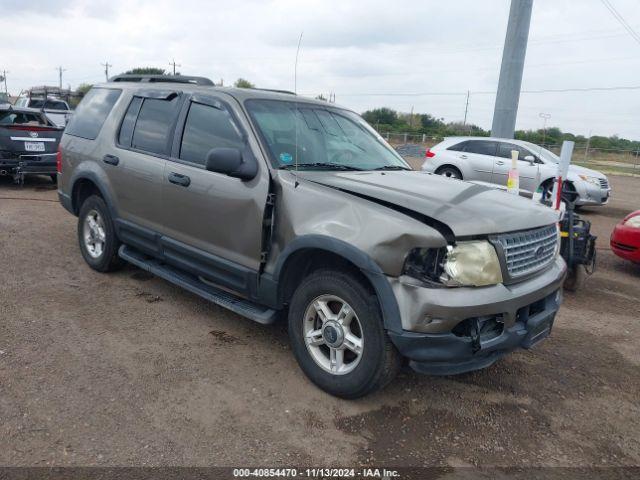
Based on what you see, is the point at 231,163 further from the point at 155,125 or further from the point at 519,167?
the point at 519,167

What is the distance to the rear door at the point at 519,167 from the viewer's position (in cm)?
1195

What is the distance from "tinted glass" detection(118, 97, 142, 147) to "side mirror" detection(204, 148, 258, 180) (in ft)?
Answer: 5.60

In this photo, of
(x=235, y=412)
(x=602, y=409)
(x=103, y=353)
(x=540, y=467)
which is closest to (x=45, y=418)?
(x=103, y=353)

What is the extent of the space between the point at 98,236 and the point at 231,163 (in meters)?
2.59

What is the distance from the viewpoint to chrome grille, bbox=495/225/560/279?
3.08 metres

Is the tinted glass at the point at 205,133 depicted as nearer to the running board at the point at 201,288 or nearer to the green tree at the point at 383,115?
the running board at the point at 201,288

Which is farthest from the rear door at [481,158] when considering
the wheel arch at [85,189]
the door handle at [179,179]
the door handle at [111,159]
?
the door handle at [179,179]

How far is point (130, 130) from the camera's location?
4.86 m

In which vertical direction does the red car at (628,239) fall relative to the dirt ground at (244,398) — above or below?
above

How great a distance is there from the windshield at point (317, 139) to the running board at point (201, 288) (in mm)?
A: 1040

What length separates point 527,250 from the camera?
10.6 feet

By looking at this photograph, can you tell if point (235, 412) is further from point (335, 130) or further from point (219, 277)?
point (335, 130)

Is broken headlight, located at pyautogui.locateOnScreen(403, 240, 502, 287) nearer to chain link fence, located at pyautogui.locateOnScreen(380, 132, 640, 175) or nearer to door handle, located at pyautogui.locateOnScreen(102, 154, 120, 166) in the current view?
door handle, located at pyautogui.locateOnScreen(102, 154, 120, 166)

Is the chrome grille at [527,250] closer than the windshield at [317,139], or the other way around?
the chrome grille at [527,250]
